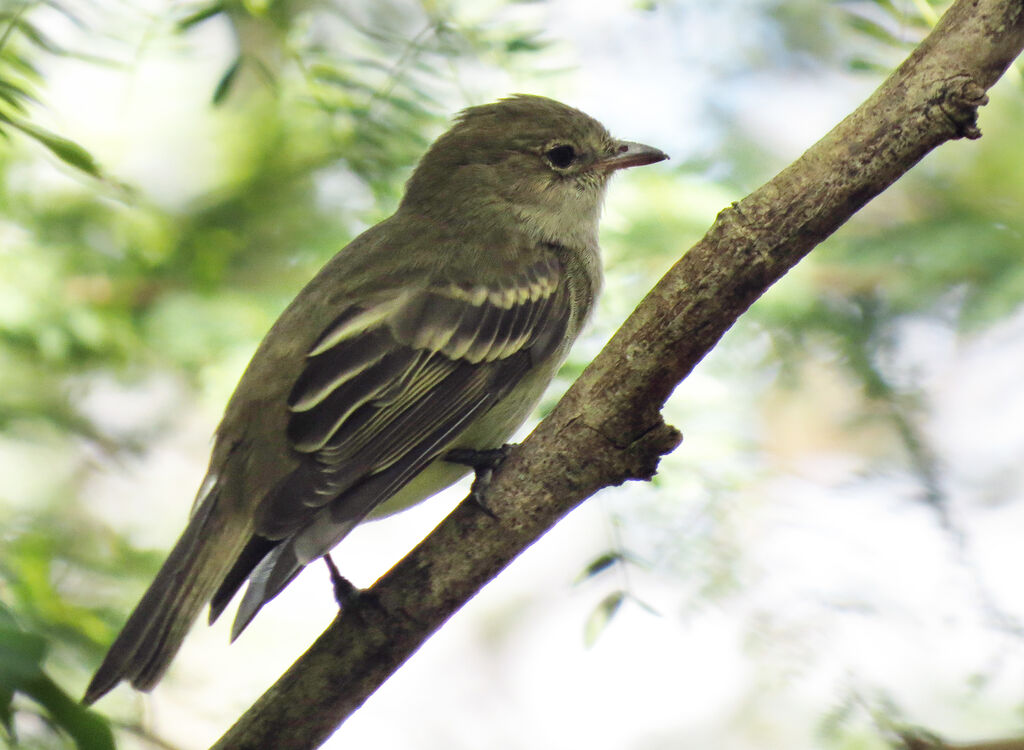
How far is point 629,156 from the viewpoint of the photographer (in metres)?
4.93

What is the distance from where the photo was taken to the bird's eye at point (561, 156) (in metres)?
5.08

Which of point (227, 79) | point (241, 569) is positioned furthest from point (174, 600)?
point (227, 79)

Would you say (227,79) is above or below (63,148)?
above

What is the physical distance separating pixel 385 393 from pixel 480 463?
0.38 metres

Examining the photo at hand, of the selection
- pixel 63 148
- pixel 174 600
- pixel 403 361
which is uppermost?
pixel 403 361

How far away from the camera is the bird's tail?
317 centimetres

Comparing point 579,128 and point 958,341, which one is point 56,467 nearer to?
point 579,128

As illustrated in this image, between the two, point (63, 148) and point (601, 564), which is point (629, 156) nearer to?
point (601, 564)

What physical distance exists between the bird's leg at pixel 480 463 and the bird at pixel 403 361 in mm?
54

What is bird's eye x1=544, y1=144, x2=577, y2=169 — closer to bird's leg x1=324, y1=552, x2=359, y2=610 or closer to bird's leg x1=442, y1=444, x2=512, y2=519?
bird's leg x1=442, y1=444, x2=512, y2=519

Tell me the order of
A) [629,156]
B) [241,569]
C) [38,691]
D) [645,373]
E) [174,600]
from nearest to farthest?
[38,691]
[645,373]
[174,600]
[241,569]
[629,156]

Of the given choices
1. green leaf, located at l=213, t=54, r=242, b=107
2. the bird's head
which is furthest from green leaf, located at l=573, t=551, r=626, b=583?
green leaf, located at l=213, t=54, r=242, b=107

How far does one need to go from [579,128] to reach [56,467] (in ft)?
8.91

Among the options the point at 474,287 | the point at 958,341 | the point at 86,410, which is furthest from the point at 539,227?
the point at 86,410
